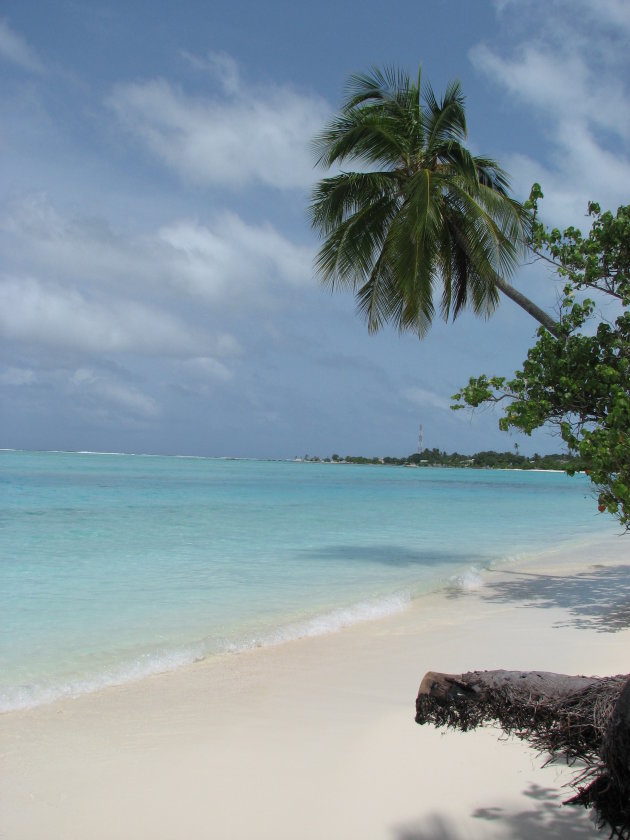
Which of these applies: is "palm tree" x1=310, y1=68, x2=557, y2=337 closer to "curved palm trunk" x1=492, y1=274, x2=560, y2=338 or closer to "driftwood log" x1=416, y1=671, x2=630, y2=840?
"curved palm trunk" x1=492, y1=274, x2=560, y2=338

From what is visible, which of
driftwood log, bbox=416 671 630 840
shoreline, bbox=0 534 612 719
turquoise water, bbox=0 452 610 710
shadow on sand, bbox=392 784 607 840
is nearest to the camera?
driftwood log, bbox=416 671 630 840

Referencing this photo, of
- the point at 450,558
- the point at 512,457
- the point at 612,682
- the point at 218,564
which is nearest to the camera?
the point at 612,682

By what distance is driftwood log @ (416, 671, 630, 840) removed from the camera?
228 cm

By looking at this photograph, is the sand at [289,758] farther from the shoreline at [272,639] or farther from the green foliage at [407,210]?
the green foliage at [407,210]

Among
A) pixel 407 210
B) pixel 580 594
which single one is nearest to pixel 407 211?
pixel 407 210

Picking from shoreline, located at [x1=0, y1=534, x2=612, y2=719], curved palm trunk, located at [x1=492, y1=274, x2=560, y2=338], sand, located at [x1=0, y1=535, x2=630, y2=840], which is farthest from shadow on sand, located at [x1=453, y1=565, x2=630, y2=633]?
curved palm trunk, located at [x1=492, y1=274, x2=560, y2=338]

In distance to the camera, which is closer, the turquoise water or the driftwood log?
the driftwood log

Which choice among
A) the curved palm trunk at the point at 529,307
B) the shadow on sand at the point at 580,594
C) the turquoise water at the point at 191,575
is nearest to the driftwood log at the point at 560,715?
the turquoise water at the point at 191,575

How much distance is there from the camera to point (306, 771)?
334 cm

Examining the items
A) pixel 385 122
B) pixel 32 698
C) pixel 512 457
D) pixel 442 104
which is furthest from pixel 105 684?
pixel 512 457

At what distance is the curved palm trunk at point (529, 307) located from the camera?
8.43m

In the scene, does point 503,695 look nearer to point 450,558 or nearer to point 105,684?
point 105,684

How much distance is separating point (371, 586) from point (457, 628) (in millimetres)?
2676

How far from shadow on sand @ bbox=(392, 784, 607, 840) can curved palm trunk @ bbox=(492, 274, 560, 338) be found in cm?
606
